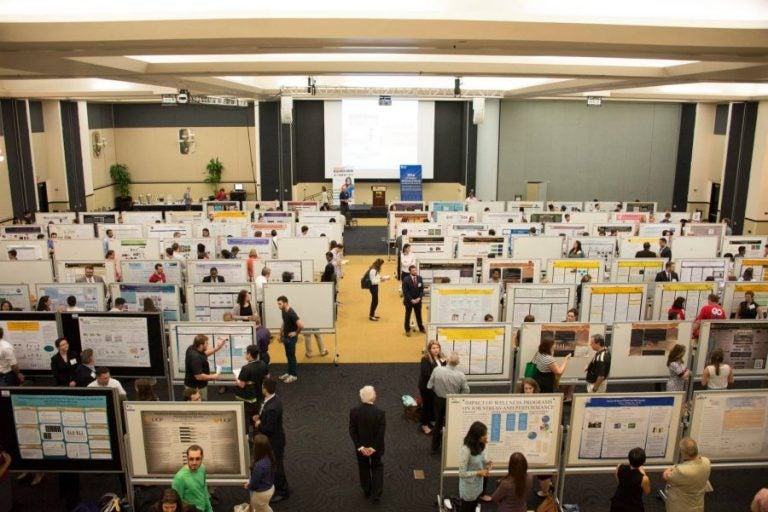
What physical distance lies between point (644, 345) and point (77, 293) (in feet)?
28.4

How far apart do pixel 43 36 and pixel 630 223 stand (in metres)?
14.0

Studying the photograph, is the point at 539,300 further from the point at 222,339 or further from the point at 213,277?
the point at 213,277

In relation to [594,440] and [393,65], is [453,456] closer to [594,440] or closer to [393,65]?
[594,440]

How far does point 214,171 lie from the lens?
28.2 metres

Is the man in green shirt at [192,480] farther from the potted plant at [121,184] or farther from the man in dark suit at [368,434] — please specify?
the potted plant at [121,184]

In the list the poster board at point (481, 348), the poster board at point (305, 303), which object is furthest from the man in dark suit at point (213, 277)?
the poster board at point (481, 348)

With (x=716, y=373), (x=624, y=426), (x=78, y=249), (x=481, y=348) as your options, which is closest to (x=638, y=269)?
(x=716, y=373)

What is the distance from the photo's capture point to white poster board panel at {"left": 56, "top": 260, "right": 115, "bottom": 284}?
1174 cm

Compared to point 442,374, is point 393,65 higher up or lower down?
higher up

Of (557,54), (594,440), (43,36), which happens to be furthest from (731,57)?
(43,36)

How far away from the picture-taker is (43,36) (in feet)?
20.5

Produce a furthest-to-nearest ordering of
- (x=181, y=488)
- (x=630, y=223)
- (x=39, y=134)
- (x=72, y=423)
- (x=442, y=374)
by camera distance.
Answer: (x=39, y=134) → (x=630, y=223) → (x=442, y=374) → (x=72, y=423) → (x=181, y=488)

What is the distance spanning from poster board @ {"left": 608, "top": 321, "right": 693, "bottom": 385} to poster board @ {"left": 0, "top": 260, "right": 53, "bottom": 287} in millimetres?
10184

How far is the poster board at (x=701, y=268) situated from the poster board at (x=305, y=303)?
6.82 metres
